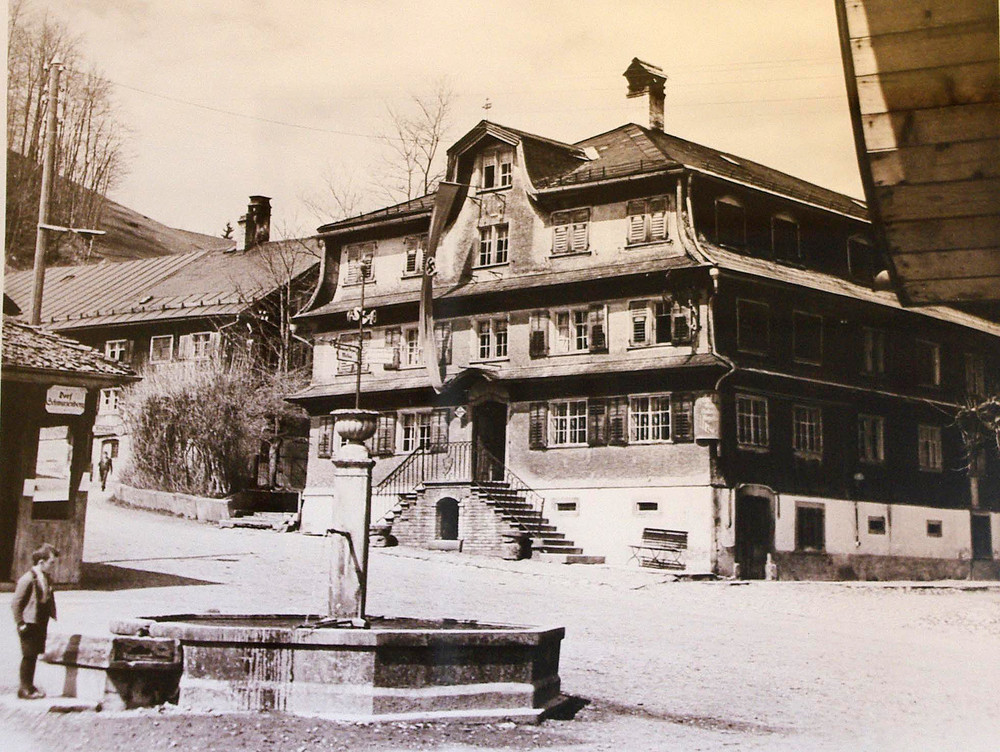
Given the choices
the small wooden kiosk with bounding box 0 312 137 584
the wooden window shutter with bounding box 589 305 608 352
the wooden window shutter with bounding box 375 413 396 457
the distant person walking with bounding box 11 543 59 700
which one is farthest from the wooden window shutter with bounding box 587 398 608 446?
the distant person walking with bounding box 11 543 59 700

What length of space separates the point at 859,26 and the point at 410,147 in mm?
2555

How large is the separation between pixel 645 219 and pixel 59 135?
13.3ft

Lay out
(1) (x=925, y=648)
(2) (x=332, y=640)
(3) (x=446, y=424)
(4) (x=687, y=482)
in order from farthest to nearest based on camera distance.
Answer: (4) (x=687, y=482) < (3) (x=446, y=424) < (1) (x=925, y=648) < (2) (x=332, y=640)

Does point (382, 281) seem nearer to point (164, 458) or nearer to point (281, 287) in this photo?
point (281, 287)

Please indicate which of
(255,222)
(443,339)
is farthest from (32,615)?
(443,339)

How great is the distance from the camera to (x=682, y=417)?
8.39m

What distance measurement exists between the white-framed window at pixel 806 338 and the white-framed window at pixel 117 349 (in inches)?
140

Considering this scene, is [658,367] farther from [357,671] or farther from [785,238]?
[357,671]

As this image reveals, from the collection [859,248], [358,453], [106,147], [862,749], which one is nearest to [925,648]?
[862,749]

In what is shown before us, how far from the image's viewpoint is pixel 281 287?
6.85 metres

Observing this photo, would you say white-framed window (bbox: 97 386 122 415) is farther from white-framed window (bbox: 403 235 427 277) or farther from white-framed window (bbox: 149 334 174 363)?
white-framed window (bbox: 403 235 427 277)

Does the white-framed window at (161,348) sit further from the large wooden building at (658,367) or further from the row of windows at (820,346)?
the row of windows at (820,346)

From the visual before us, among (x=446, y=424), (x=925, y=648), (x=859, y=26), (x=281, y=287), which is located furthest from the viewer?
(x=446, y=424)

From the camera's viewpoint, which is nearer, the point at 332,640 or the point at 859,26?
the point at 859,26
